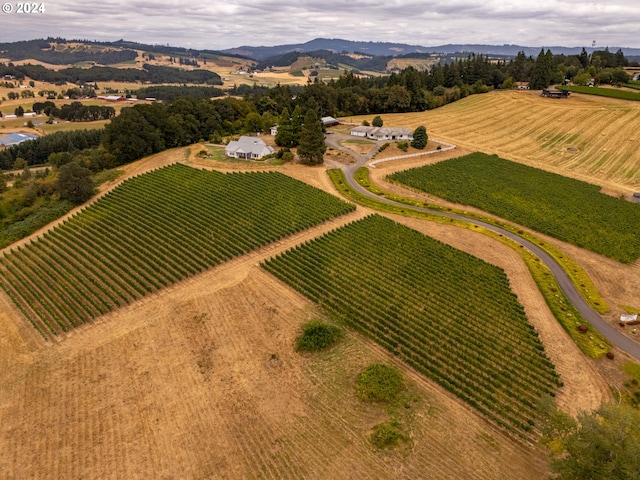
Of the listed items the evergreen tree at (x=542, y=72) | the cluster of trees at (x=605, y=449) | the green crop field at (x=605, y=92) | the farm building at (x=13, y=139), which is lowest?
the farm building at (x=13, y=139)

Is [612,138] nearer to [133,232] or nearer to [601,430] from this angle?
[601,430]

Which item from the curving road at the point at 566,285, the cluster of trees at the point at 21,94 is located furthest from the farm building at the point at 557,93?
the cluster of trees at the point at 21,94

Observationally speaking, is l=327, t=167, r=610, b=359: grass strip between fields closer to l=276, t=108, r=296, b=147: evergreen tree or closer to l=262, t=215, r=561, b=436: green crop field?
l=262, t=215, r=561, b=436: green crop field

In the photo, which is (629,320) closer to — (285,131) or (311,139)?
(311,139)

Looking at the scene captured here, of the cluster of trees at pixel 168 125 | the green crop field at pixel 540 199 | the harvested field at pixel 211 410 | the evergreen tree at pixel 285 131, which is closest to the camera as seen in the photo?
the harvested field at pixel 211 410

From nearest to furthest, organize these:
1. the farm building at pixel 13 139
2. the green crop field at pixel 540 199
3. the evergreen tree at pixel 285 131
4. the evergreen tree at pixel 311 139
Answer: the green crop field at pixel 540 199
the evergreen tree at pixel 311 139
the evergreen tree at pixel 285 131
the farm building at pixel 13 139

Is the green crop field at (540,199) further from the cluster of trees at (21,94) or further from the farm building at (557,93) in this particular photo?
the cluster of trees at (21,94)

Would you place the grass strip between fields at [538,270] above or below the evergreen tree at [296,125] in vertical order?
below
